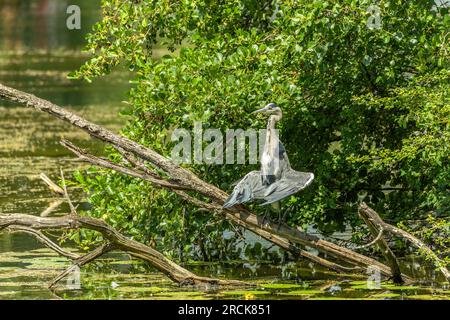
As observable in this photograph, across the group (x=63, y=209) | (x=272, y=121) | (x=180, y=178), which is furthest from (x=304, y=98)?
(x=63, y=209)

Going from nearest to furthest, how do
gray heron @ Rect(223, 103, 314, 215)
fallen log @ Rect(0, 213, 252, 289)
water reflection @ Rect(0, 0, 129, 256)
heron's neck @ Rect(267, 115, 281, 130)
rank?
gray heron @ Rect(223, 103, 314, 215), fallen log @ Rect(0, 213, 252, 289), heron's neck @ Rect(267, 115, 281, 130), water reflection @ Rect(0, 0, 129, 256)

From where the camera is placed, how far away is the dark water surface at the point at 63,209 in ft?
31.0

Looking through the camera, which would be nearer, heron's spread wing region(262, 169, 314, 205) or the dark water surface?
heron's spread wing region(262, 169, 314, 205)

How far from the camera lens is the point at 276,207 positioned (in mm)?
9562

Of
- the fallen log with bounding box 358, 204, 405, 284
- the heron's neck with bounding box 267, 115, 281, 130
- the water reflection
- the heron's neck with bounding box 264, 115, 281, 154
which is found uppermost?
the water reflection

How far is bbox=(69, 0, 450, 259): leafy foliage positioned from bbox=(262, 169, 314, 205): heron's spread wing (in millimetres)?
983

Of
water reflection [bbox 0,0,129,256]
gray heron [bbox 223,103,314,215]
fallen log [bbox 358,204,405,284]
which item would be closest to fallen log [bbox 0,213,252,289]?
gray heron [bbox 223,103,314,215]

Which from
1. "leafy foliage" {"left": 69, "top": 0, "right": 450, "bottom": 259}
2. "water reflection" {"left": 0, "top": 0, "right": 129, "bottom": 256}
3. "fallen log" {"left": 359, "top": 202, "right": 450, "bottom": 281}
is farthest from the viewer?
"water reflection" {"left": 0, "top": 0, "right": 129, "bottom": 256}

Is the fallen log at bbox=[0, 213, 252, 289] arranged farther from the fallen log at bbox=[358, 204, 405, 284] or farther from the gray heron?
the fallen log at bbox=[358, 204, 405, 284]

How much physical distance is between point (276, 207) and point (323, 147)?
1.77m

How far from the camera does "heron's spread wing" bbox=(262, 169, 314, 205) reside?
908cm

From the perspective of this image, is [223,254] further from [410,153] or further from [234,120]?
[410,153]

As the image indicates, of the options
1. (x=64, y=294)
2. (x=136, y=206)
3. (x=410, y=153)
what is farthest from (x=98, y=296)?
(x=410, y=153)

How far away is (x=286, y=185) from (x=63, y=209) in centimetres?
485
